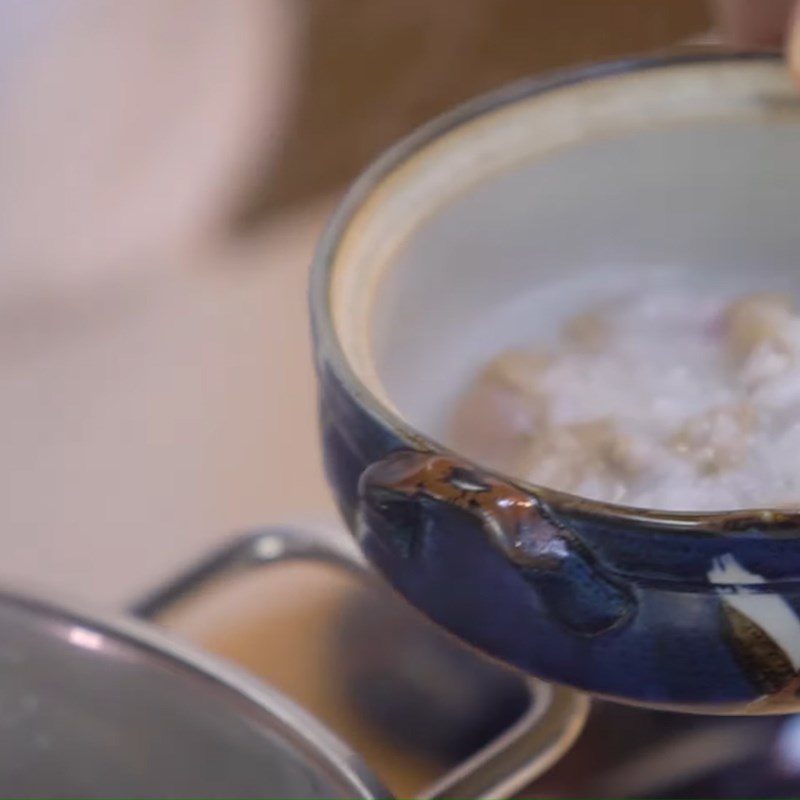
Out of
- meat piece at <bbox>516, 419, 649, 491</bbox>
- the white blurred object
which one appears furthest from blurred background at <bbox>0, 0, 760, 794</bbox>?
meat piece at <bbox>516, 419, 649, 491</bbox>

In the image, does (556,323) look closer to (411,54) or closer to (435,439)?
(435,439)

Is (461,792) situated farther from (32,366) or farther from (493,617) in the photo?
(32,366)

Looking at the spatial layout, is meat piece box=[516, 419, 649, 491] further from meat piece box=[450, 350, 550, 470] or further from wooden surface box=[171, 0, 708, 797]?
wooden surface box=[171, 0, 708, 797]

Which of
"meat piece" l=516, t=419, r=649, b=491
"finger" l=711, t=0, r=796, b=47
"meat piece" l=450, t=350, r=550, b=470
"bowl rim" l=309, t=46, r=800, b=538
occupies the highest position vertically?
"finger" l=711, t=0, r=796, b=47

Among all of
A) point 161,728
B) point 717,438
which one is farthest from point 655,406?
point 161,728

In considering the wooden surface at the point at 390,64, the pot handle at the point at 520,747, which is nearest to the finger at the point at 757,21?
the pot handle at the point at 520,747

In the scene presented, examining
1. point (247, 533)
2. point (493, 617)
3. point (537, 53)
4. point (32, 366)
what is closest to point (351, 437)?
point (493, 617)

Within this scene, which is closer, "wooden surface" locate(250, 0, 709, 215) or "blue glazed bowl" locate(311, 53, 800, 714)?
"blue glazed bowl" locate(311, 53, 800, 714)
